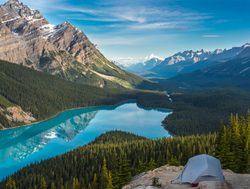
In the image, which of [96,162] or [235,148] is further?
[96,162]

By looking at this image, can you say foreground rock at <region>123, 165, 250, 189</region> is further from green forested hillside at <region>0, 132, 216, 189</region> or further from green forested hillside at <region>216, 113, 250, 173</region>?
green forested hillside at <region>0, 132, 216, 189</region>

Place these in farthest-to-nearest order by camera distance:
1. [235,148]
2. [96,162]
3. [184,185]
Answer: [96,162], [235,148], [184,185]

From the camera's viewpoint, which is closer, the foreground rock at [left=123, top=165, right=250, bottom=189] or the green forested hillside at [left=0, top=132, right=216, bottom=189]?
the foreground rock at [left=123, top=165, right=250, bottom=189]

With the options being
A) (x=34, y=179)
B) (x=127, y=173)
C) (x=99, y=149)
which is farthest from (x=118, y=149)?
(x=127, y=173)

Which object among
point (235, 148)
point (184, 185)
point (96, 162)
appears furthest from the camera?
point (96, 162)

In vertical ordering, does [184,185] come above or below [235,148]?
below

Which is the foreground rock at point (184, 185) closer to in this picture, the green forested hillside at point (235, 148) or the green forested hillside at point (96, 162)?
the green forested hillside at point (235, 148)

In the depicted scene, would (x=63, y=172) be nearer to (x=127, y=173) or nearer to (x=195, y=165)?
(x=127, y=173)

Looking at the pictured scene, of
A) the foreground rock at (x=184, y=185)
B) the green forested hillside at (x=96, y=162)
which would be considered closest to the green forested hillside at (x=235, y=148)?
the foreground rock at (x=184, y=185)

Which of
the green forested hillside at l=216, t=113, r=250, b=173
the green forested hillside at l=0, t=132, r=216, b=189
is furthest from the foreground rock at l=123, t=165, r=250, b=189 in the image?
the green forested hillside at l=0, t=132, r=216, b=189

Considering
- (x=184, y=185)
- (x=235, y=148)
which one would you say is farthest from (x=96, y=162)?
(x=184, y=185)

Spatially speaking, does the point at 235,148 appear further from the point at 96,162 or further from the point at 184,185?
the point at 96,162
